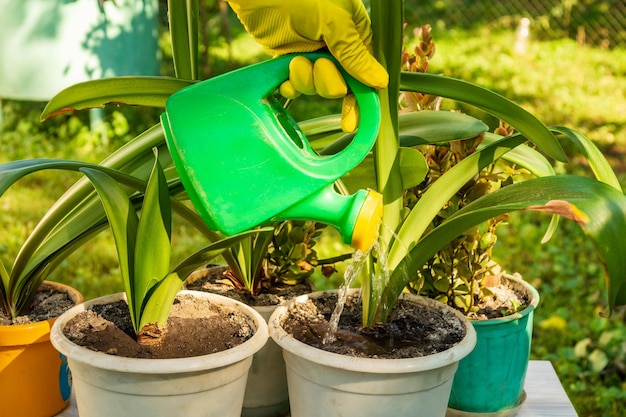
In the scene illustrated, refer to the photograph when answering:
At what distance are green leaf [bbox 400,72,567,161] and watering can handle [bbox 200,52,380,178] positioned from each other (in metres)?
0.16

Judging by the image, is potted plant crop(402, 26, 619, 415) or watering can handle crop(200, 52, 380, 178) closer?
watering can handle crop(200, 52, 380, 178)

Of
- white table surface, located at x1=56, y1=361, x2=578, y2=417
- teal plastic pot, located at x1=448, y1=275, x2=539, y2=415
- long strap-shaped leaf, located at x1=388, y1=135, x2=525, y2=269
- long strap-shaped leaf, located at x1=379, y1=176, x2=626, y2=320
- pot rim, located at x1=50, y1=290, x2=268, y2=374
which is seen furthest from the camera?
white table surface, located at x1=56, y1=361, x2=578, y2=417

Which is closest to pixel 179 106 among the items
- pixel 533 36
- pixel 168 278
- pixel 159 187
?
pixel 159 187

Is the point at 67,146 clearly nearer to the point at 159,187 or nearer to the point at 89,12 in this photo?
the point at 89,12

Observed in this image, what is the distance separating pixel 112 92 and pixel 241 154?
0.34 meters

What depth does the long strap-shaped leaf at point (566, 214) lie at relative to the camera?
1.08 meters

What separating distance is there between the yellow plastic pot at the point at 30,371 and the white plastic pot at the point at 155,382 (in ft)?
0.58

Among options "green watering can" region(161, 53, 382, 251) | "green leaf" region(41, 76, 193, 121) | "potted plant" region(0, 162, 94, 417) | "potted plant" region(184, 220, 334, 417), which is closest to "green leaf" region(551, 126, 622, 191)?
"green watering can" region(161, 53, 382, 251)

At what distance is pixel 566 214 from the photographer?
1.10 metres

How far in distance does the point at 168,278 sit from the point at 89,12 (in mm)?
2448

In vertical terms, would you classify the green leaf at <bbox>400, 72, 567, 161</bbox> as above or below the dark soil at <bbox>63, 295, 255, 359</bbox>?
above

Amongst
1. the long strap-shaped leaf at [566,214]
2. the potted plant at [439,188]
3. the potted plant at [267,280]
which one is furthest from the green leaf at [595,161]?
the potted plant at [267,280]

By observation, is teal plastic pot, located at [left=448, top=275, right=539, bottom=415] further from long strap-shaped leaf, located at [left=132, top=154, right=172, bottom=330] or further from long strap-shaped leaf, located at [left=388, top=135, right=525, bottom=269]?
long strap-shaped leaf, located at [left=132, top=154, right=172, bottom=330]

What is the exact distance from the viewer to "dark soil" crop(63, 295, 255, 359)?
4.21ft
